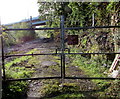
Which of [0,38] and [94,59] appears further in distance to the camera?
[94,59]

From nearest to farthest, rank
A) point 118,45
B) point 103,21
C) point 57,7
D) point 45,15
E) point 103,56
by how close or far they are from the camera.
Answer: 1. point 118,45
2. point 103,56
3. point 103,21
4. point 57,7
5. point 45,15

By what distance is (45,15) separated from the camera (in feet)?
34.6

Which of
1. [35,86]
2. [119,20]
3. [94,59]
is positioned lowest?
[35,86]

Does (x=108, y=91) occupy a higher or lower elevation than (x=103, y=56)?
lower

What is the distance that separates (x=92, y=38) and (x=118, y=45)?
5.53 ft

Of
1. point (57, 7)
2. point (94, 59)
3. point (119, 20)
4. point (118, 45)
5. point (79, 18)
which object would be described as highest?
point (57, 7)

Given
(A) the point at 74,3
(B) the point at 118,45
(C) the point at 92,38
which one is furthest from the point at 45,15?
(B) the point at 118,45

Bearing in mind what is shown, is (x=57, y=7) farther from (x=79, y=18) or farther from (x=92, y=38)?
(x=92, y=38)

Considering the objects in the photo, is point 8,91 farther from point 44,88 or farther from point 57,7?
point 57,7

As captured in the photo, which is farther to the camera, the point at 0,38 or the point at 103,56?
the point at 103,56

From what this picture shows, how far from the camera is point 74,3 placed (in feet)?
19.8

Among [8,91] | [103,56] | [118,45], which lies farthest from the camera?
[103,56]

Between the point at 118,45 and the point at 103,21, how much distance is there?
1.48 metres

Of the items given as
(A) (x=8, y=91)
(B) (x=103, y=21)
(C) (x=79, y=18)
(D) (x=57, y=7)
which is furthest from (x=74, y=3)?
(A) (x=8, y=91)
